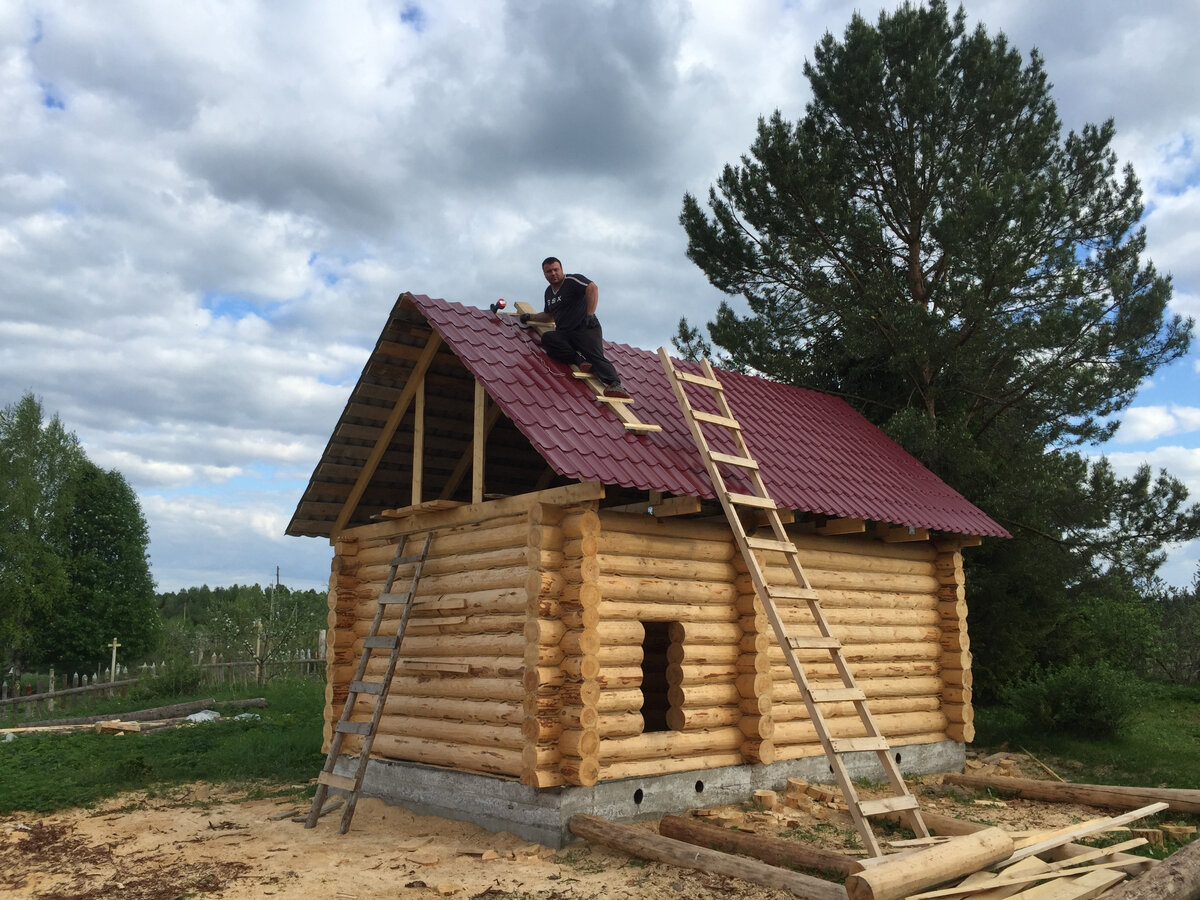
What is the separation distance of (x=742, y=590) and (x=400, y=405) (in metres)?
4.86

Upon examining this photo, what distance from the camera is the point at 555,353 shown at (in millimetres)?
11523

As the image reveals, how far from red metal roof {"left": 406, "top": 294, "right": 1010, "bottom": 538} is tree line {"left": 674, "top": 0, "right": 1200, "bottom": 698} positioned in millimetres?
3413

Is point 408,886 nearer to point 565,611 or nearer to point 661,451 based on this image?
point 565,611

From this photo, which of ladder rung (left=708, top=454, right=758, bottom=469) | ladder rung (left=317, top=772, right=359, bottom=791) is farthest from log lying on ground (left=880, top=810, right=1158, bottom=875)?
ladder rung (left=317, top=772, right=359, bottom=791)

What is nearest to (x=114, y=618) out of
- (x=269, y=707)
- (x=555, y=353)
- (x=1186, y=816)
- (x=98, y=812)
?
(x=269, y=707)

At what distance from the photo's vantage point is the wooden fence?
2455 centimetres

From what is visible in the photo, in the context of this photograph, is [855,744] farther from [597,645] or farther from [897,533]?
[897,533]

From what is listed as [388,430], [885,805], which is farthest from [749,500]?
[388,430]

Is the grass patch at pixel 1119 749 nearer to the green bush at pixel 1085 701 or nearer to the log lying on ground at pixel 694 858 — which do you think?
the green bush at pixel 1085 701

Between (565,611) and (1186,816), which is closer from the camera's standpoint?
(565,611)

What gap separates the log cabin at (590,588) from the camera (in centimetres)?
936

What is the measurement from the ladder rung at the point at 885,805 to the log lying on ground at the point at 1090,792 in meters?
4.21

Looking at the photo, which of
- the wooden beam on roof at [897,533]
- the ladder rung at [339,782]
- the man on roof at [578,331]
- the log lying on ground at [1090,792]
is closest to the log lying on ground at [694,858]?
the ladder rung at [339,782]

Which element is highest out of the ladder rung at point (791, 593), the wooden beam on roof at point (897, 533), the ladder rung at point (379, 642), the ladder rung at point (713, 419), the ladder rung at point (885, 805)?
the ladder rung at point (713, 419)
